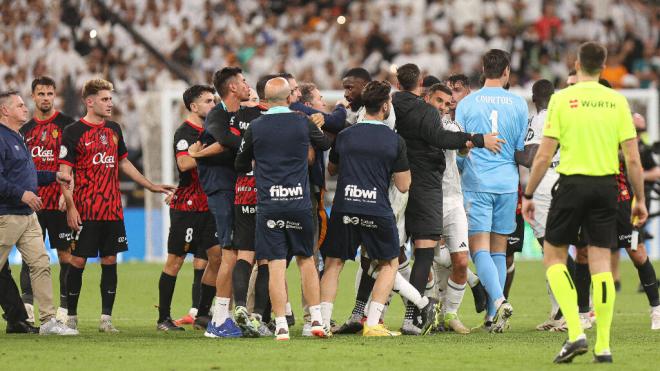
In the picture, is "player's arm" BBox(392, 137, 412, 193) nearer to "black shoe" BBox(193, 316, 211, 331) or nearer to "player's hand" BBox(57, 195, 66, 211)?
"black shoe" BBox(193, 316, 211, 331)

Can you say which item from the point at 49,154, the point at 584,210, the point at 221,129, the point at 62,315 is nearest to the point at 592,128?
the point at 584,210

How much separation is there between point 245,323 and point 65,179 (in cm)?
224

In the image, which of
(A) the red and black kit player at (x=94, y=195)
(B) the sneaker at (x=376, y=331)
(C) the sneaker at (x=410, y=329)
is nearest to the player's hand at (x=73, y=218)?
(A) the red and black kit player at (x=94, y=195)

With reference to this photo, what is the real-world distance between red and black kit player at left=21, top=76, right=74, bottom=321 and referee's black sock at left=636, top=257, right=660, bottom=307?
5.99 meters

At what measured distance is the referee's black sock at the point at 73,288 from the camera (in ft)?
40.3

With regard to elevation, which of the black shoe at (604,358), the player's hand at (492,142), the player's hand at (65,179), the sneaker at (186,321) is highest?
the player's hand at (492,142)

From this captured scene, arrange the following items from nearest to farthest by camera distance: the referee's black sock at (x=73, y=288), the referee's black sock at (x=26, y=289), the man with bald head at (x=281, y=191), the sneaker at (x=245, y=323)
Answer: the man with bald head at (x=281, y=191) → the sneaker at (x=245, y=323) → the referee's black sock at (x=73, y=288) → the referee's black sock at (x=26, y=289)

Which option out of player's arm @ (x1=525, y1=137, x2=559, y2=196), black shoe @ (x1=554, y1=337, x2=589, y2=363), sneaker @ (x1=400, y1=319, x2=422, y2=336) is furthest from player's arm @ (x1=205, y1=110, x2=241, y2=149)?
black shoe @ (x1=554, y1=337, x2=589, y2=363)

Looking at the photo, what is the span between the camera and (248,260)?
1140 centimetres

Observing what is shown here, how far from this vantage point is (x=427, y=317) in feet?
38.8

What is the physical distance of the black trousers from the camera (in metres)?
12.2

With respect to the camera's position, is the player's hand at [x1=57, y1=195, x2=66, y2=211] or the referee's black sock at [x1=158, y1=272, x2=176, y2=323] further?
the referee's black sock at [x1=158, y1=272, x2=176, y2=323]

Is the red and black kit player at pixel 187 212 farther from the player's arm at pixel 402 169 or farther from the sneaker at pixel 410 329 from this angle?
the player's arm at pixel 402 169

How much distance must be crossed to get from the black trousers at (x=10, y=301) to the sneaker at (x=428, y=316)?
387 cm
